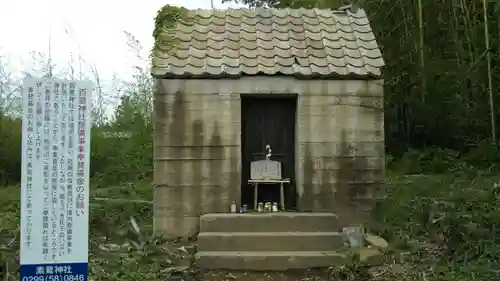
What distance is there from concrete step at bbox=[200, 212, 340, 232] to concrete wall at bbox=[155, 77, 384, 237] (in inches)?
18.3

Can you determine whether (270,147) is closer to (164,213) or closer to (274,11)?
(164,213)

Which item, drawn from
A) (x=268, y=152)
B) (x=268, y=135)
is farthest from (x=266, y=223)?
(x=268, y=135)

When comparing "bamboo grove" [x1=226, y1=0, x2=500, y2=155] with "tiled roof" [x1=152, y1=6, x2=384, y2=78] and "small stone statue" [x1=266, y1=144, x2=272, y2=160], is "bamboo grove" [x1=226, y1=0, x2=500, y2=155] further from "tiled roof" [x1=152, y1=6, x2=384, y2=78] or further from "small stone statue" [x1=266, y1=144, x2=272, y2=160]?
"small stone statue" [x1=266, y1=144, x2=272, y2=160]

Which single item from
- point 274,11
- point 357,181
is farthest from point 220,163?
point 274,11

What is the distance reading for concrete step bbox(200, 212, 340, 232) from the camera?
6328 mm

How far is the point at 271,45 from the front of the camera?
7.40 meters

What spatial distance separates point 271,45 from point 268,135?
1174 millimetres

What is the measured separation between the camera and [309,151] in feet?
→ 22.9

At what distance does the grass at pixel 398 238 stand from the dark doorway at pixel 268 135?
4.23ft

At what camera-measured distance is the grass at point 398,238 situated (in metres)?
5.48

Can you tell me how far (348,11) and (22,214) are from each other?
5.89 metres

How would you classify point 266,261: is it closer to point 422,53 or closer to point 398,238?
point 398,238

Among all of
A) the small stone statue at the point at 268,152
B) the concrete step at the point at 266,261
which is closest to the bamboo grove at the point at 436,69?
the small stone statue at the point at 268,152

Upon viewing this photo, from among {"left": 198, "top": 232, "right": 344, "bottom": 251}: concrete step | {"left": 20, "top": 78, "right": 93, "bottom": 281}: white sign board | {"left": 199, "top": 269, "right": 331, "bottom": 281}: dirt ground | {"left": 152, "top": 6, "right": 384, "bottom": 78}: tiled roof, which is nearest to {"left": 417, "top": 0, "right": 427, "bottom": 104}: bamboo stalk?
{"left": 152, "top": 6, "right": 384, "bottom": 78}: tiled roof
